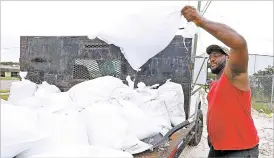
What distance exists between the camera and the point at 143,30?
118 inches

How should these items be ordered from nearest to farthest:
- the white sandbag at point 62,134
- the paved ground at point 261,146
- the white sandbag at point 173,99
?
the white sandbag at point 62,134 < the white sandbag at point 173,99 < the paved ground at point 261,146

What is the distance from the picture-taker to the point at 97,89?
10.8 feet

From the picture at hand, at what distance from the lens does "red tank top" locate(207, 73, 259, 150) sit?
2045mm

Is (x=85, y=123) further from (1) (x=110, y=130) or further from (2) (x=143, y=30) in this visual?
(2) (x=143, y=30)

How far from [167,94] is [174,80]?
0.38m

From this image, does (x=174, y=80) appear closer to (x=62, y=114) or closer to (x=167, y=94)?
(x=167, y=94)

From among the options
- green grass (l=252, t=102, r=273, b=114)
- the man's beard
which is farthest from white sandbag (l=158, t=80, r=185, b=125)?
green grass (l=252, t=102, r=273, b=114)

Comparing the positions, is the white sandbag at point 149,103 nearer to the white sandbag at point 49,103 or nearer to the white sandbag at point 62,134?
the white sandbag at point 49,103

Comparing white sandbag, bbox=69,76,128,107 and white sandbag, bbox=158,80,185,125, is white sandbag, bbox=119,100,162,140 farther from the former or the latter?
white sandbag, bbox=158,80,185,125

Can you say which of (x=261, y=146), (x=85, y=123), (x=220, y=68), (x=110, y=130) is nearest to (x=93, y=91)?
(x=85, y=123)

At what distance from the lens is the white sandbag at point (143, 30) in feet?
8.63

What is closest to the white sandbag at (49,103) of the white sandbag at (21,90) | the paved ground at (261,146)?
the white sandbag at (21,90)

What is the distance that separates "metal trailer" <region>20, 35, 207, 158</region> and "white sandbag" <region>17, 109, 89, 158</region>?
207cm

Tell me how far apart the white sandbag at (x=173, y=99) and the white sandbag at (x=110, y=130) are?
1451 millimetres
